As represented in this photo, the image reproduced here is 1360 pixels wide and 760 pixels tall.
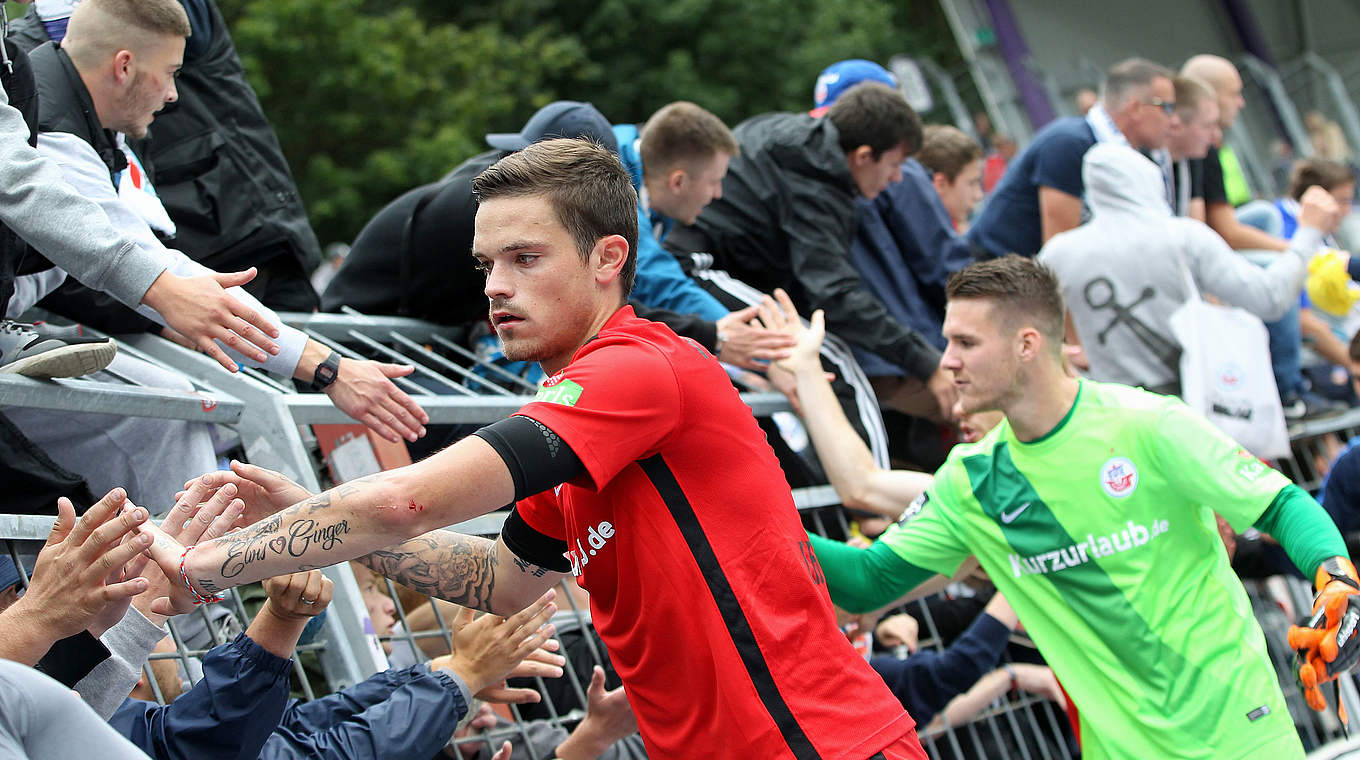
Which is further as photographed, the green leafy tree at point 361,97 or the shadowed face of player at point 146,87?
the green leafy tree at point 361,97

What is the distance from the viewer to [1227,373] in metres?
5.68

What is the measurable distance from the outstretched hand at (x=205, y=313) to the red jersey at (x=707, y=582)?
Answer: 41.9 inches

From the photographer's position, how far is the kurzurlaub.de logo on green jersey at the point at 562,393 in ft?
7.79

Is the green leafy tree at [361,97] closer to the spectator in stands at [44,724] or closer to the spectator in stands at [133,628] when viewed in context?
the spectator in stands at [133,628]

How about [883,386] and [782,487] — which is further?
[883,386]

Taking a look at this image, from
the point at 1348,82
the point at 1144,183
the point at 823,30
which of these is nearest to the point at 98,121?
the point at 1144,183

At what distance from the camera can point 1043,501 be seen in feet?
13.4

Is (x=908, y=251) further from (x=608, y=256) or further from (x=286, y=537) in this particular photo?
(x=286, y=537)

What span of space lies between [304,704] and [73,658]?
712 mm

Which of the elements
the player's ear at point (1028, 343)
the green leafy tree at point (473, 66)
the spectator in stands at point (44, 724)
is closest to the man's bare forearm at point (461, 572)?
the spectator in stands at point (44, 724)

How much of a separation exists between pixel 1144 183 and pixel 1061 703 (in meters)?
2.24

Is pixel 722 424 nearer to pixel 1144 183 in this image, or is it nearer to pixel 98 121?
pixel 98 121

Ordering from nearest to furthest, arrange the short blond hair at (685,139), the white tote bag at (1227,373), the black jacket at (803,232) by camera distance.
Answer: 1. the short blond hair at (685,139)
2. the black jacket at (803,232)
3. the white tote bag at (1227,373)

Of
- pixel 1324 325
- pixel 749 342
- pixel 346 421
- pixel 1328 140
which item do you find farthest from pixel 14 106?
pixel 1328 140
